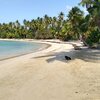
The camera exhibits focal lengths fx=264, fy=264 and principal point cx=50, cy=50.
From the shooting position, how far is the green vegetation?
121 feet

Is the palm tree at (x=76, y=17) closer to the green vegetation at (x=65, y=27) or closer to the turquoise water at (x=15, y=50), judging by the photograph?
the green vegetation at (x=65, y=27)


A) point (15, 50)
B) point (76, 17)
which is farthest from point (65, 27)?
point (15, 50)

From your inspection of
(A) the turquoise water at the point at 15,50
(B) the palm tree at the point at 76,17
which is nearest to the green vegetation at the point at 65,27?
(B) the palm tree at the point at 76,17

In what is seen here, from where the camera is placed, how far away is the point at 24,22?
13638 centimetres

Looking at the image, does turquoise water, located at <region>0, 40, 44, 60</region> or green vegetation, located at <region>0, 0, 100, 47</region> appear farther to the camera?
turquoise water, located at <region>0, 40, 44, 60</region>

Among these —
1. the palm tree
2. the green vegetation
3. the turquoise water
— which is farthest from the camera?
the palm tree

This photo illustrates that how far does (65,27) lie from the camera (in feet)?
258

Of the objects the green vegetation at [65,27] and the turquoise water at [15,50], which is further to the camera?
the turquoise water at [15,50]

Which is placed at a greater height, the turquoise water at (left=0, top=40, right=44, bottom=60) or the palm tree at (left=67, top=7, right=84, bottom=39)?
the palm tree at (left=67, top=7, right=84, bottom=39)

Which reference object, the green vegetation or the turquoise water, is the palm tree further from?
the turquoise water

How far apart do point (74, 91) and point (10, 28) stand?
13970 centimetres

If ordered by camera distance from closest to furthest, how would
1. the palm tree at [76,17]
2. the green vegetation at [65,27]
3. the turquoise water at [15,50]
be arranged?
the green vegetation at [65,27]
the turquoise water at [15,50]
the palm tree at [76,17]

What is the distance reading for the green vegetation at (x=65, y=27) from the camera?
36.8 metres

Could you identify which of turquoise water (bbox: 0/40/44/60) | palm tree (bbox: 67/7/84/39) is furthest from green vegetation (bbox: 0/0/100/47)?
turquoise water (bbox: 0/40/44/60)
